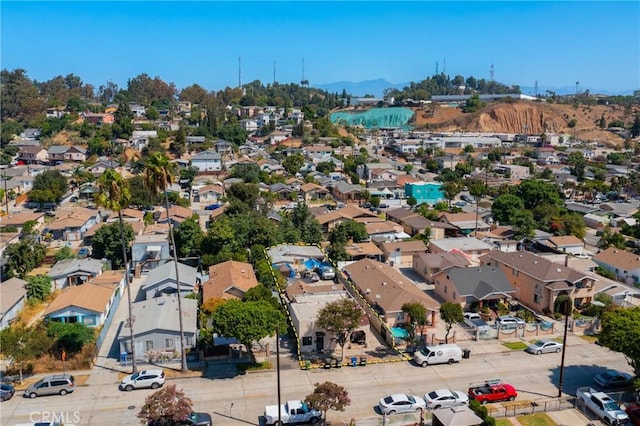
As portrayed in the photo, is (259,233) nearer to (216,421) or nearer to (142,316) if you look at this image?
(142,316)

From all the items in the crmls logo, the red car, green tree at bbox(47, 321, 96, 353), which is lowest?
the crmls logo

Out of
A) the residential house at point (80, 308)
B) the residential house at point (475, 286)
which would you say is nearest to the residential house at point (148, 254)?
the residential house at point (80, 308)

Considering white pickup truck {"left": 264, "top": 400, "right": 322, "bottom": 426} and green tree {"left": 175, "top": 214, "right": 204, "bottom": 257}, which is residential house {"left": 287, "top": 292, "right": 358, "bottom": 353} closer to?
white pickup truck {"left": 264, "top": 400, "right": 322, "bottom": 426}

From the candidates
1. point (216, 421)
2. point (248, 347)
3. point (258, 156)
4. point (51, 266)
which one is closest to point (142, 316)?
point (248, 347)

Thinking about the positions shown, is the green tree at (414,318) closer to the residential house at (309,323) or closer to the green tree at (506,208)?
the residential house at (309,323)

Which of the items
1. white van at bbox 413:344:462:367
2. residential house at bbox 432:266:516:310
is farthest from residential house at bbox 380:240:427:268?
white van at bbox 413:344:462:367

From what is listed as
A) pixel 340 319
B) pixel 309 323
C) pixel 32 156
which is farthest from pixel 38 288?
pixel 32 156
